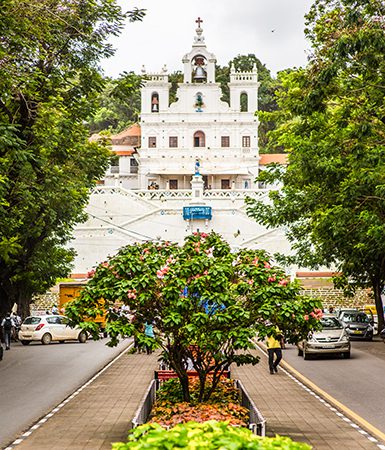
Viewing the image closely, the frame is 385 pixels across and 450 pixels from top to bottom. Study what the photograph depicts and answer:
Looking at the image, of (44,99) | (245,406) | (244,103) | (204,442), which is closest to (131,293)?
(245,406)

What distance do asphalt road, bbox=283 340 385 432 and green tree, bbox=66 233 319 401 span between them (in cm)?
255

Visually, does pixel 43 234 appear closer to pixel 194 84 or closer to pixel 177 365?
pixel 177 365

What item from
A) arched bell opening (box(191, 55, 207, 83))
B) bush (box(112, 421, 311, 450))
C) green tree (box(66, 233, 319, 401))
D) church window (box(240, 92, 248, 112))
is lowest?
bush (box(112, 421, 311, 450))

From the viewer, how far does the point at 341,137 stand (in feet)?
83.1

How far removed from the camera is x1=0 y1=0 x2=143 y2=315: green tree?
716 inches

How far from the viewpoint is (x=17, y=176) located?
21984 millimetres

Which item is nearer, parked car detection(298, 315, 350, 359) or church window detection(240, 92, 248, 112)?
parked car detection(298, 315, 350, 359)

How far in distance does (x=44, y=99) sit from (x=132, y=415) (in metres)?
10.5

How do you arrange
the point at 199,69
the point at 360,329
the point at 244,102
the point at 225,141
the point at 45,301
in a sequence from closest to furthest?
1. the point at 360,329
2. the point at 45,301
3. the point at 225,141
4. the point at 199,69
5. the point at 244,102

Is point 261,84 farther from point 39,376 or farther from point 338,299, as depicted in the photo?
point 39,376

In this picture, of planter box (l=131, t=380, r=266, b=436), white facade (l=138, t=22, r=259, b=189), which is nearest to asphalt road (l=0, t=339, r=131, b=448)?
planter box (l=131, t=380, r=266, b=436)

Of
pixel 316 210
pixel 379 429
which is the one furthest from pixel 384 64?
pixel 379 429

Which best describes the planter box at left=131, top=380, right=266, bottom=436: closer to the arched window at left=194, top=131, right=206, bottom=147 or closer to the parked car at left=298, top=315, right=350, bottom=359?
the parked car at left=298, top=315, right=350, bottom=359

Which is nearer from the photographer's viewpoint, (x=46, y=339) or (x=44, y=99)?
(x=44, y=99)
